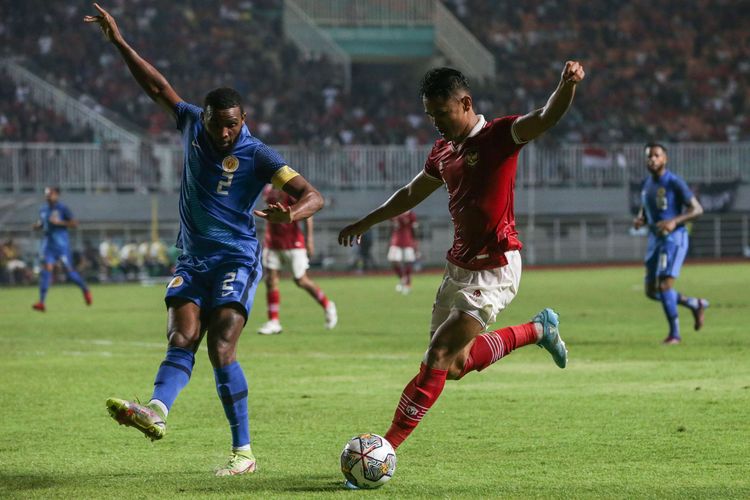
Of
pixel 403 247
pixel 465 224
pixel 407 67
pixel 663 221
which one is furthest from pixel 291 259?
pixel 407 67

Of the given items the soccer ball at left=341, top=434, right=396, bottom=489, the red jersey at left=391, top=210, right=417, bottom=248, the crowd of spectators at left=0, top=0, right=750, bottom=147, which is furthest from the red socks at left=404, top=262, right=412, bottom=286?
the soccer ball at left=341, top=434, right=396, bottom=489

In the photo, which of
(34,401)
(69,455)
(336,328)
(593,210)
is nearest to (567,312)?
(336,328)

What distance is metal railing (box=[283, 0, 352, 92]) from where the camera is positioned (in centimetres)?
4556

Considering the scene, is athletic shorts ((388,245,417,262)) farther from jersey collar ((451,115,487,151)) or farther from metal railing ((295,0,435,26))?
jersey collar ((451,115,487,151))

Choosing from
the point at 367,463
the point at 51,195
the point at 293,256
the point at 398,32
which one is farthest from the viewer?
the point at 398,32

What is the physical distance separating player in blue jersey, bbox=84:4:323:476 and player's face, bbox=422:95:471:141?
2.49 feet

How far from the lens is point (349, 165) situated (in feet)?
132

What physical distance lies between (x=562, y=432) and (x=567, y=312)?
13.2 meters

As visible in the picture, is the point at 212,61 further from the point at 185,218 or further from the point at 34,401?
the point at 185,218

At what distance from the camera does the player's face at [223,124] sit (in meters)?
6.90

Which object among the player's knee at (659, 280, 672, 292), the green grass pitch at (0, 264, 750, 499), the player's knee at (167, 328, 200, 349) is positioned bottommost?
the green grass pitch at (0, 264, 750, 499)

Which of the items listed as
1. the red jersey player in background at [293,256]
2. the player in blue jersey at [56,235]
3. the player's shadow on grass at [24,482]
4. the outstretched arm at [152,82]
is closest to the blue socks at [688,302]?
the red jersey player in background at [293,256]

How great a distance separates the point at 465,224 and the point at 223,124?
1.43 meters

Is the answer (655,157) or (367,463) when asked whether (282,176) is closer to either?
(367,463)
